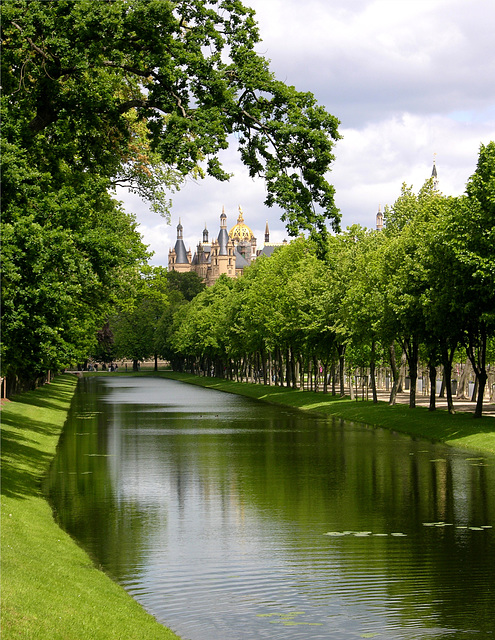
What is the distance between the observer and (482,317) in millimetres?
38531

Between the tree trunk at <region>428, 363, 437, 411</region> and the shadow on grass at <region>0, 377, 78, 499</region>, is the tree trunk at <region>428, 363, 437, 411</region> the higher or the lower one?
the higher one

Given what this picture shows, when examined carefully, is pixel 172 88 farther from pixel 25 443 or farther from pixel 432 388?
pixel 432 388

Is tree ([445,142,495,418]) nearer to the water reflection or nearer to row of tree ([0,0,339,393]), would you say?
the water reflection

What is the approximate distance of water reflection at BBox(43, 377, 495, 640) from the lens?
14.0 meters

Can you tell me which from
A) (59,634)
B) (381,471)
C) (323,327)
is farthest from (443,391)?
(59,634)

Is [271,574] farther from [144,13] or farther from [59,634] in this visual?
[144,13]

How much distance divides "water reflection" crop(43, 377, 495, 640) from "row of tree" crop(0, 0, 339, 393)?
5476 millimetres

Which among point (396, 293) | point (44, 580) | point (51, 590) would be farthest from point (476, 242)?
point (51, 590)

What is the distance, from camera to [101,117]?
2331 cm

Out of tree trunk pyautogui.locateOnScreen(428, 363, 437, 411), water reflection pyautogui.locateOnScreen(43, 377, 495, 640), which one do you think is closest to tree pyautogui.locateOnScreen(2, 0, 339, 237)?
water reflection pyautogui.locateOnScreen(43, 377, 495, 640)

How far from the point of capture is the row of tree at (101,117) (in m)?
20.6

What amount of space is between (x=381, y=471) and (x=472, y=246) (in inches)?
519

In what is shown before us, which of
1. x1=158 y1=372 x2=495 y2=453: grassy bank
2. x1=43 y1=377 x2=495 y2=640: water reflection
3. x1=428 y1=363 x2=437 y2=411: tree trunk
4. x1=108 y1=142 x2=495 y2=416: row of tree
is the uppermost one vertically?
x1=108 y1=142 x2=495 y2=416: row of tree

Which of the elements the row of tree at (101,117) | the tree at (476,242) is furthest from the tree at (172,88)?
the tree at (476,242)
